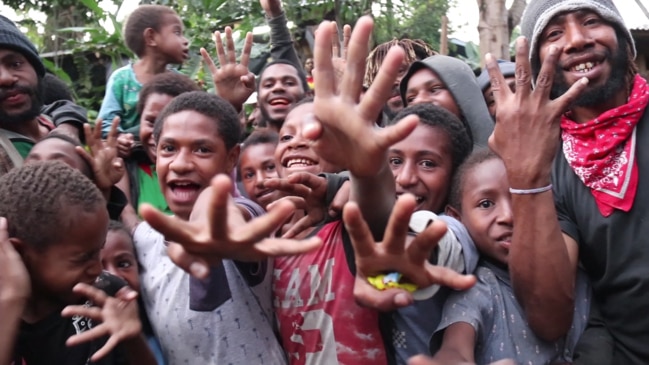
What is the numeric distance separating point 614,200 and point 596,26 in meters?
0.69

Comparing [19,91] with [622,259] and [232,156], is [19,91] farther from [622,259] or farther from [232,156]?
[622,259]

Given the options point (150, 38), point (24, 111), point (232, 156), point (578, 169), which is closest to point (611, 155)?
point (578, 169)

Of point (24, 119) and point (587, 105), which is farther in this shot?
point (24, 119)

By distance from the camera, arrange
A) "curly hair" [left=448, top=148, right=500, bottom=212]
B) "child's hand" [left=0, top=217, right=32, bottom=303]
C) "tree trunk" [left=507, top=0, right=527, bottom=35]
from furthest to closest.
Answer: "tree trunk" [left=507, top=0, right=527, bottom=35], "curly hair" [left=448, top=148, right=500, bottom=212], "child's hand" [left=0, top=217, right=32, bottom=303]

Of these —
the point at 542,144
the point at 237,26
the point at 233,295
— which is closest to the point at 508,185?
the point at 542,144

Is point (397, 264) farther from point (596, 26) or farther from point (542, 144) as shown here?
point (596, 26)

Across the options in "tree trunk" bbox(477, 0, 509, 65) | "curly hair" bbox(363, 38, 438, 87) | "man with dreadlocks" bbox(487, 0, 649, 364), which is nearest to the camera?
"man with dreadlocks" bbox(487, 0, 649, 364)

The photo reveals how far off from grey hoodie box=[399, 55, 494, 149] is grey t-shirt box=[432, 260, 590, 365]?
1.04m

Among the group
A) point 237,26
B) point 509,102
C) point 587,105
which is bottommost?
point 237,26

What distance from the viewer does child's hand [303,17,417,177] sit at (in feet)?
5.57

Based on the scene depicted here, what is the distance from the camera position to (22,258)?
2061mm

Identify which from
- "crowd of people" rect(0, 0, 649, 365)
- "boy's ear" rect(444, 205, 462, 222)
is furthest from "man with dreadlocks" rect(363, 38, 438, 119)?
"boy's ear" rect(444, 205, 462, 222)

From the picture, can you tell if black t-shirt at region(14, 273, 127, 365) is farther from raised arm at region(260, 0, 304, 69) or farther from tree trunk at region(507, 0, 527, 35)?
tree trunk at region(507, 0, 527, 35)

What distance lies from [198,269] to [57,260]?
63cm
